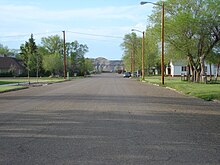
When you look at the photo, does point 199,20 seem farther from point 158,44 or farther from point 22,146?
point 22,146

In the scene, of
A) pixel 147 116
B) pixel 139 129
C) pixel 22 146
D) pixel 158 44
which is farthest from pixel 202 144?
pixel 158 44

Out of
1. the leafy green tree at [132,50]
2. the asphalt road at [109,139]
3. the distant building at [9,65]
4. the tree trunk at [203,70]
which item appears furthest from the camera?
the distant building at [9,65]

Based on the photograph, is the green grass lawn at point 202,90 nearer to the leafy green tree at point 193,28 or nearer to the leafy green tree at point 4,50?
the leafy green tree at point 193,28

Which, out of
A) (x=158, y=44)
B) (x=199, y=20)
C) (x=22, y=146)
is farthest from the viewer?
(x=158, y=44)

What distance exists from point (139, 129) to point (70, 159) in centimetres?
404

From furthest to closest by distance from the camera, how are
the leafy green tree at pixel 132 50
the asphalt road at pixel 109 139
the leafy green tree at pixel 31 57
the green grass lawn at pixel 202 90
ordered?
the leafy green tree at pixel 132 50, the leafy green tree at pixel 31 57, the green grass lawn at pixel 202 90, the asphalt road at pixel 109 139

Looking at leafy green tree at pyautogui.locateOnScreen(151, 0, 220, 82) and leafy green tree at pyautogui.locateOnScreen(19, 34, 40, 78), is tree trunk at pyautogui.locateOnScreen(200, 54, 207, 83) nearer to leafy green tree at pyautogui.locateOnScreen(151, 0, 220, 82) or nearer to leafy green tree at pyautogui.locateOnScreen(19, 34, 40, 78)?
leafy green tree at pyautogui.locateOnScreen(151, 0, 220, 82)

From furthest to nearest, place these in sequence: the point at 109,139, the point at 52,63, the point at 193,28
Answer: the point at 52,63 < the point at 193,28 < the point at 109,139

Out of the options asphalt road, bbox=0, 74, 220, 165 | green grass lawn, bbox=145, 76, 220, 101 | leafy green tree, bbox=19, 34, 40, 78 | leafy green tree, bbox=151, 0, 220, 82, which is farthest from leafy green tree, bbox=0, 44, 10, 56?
asphalt road, bbox=0, 74, 220, 165

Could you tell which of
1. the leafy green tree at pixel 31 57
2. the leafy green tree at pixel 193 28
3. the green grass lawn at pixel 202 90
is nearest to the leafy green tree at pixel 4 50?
the leafy green tree at pixel 31 57

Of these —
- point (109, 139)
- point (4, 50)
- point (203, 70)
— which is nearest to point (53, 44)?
point (4, 50)

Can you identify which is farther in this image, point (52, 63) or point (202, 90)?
point (52, 63)

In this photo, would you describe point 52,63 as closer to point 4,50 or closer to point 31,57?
point 31,57

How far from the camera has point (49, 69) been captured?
9706 centimetres
